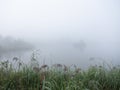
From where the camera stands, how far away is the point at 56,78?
5.21 m

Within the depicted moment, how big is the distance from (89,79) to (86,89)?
0.75m

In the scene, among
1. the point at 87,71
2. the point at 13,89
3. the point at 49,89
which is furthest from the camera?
the point at 87,71

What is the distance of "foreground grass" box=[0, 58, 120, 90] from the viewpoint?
190 inches

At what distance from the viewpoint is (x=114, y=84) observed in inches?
212

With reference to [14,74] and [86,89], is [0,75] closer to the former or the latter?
[14,74]

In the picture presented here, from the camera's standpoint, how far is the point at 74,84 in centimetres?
465

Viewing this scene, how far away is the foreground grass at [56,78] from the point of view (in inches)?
190

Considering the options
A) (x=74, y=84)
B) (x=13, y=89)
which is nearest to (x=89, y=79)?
(x=74, y=84)

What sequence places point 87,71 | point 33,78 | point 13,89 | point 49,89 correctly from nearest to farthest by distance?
point 49,89 < point 13,89 < point 33,78 < point 87,71

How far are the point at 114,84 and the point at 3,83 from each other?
83.1 inches

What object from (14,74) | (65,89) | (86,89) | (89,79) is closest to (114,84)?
(89,79)

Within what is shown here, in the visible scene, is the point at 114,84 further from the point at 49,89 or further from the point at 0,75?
the point at 0,75

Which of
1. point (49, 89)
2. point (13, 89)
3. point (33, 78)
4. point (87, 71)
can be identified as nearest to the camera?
point (49, 89)

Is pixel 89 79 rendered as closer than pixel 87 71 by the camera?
Yes
